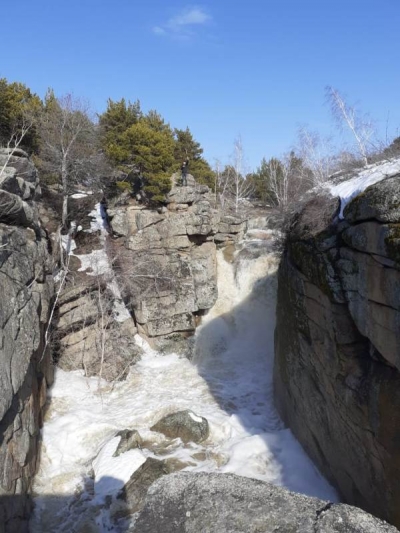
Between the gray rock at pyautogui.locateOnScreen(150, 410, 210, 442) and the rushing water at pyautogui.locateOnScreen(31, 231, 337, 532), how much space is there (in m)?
0.27

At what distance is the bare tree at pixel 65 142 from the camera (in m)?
22.3

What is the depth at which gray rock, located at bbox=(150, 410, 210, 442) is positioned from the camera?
1289cm

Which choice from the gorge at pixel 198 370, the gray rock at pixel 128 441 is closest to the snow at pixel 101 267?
the gorge at pixel 198 370

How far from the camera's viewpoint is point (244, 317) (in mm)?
21469

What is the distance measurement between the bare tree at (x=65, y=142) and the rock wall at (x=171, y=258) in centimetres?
372

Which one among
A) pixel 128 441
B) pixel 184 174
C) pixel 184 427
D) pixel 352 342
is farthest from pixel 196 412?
pixel 184 174

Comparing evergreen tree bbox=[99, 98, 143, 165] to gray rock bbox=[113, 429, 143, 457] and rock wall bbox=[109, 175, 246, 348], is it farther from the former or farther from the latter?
gray rock bbox=[113, 429, 143, 457]

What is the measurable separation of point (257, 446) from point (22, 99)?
21874 mm

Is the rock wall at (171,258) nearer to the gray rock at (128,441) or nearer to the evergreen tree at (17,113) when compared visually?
the evergreen tree at (17,113)

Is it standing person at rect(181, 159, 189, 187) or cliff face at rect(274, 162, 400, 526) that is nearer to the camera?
cliff face at rect(274, 162, 400, 526)

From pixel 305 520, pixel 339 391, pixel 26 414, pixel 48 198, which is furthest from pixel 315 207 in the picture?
pixel 48 198

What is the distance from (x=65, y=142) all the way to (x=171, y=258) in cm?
955

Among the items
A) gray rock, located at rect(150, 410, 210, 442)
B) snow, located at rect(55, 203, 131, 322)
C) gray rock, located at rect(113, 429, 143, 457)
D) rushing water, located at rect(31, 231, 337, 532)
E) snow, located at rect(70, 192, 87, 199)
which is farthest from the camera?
snow, located at rect(70, 192, 87, 199)

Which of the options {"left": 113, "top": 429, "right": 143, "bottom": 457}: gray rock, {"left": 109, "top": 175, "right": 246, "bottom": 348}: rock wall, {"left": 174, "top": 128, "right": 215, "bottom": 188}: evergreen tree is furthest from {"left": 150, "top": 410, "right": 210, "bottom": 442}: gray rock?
{"left": 174, "top": 128, "right": 215, "bottom": 188}: evergreen tree
